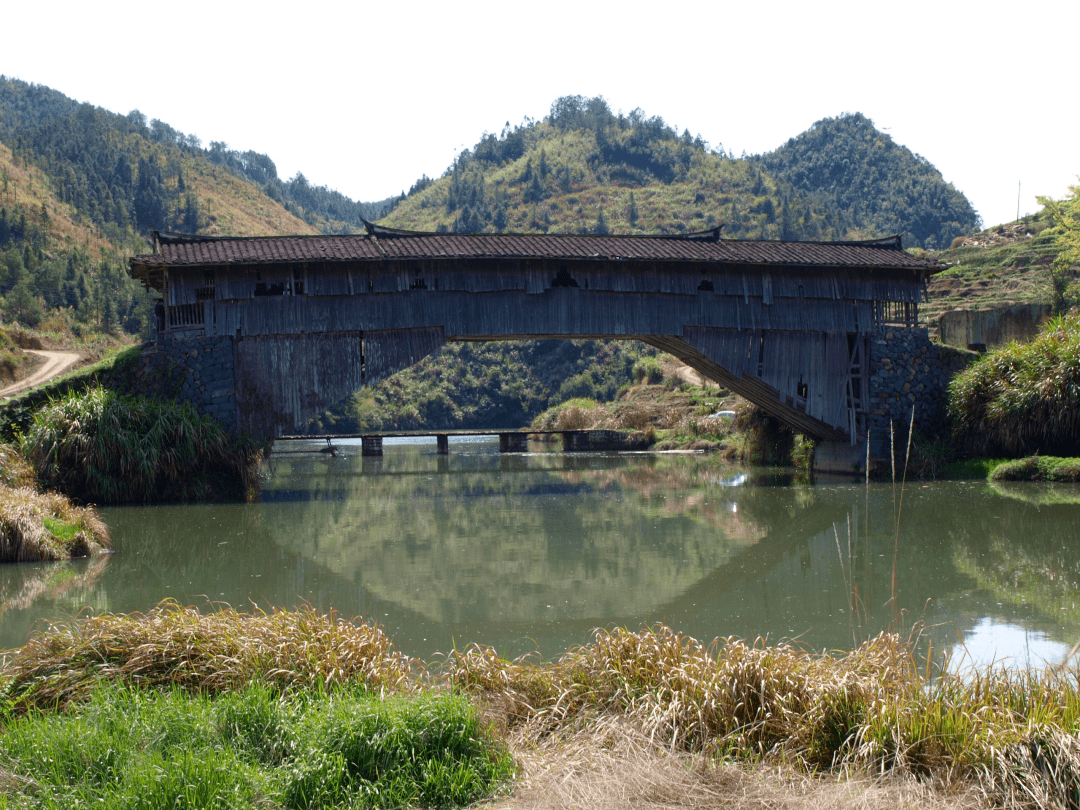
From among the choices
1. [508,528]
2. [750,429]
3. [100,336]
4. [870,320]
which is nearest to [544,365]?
[100,336]

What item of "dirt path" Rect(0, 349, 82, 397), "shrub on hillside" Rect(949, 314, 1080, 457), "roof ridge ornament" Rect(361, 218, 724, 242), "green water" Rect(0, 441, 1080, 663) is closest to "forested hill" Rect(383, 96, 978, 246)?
"dirt path" Rect(0, 349, 82, 397)

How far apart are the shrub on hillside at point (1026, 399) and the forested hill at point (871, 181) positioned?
262ft

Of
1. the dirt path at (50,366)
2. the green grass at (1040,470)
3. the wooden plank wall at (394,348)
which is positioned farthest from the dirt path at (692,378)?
the dirt path at (50,366)

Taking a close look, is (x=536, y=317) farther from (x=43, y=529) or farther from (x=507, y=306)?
(x=43, y=529)

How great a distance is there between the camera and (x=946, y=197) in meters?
104

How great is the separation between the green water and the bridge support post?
17092 millimetres

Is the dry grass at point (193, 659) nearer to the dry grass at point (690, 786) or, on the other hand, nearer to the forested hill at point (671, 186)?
the dry grass at point (690, 786)

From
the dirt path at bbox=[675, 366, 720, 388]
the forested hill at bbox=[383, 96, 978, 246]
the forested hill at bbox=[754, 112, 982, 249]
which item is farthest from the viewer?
the forested hill at bbox=[754, 112, 982, 249]

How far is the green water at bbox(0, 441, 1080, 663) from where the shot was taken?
24.9ft

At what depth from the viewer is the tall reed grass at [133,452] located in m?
16.2

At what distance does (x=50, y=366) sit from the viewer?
3731cm

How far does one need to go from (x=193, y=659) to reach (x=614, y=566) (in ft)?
21.0

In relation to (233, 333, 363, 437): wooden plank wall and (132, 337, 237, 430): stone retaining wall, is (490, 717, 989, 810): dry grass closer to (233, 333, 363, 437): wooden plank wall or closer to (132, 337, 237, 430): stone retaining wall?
A: (233, 333, 363, 437): wooden plank wall

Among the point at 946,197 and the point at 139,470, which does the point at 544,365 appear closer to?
the point at 139,470
